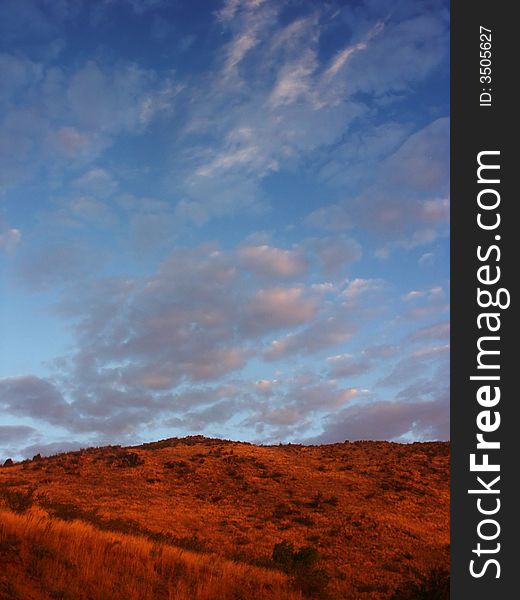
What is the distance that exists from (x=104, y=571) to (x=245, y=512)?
1902 centimetres

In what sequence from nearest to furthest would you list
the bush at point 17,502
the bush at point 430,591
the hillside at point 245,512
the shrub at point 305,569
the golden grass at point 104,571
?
the golden grass at point 104,571
the hillside at point 245,512
the bush at point 430,591
the shrub at point 305,569
the bush at point 17,502

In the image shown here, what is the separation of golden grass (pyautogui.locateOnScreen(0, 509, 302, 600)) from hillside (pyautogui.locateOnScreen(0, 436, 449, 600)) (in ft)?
0.17

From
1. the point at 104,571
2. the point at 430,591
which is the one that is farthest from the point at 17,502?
the point at 430,591

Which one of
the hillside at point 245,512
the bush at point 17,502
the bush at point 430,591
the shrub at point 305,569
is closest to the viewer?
the hillside at point 245,512

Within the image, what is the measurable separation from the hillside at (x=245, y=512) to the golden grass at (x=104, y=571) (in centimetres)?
5

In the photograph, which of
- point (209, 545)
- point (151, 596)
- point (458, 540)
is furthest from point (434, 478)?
point (151, 596)

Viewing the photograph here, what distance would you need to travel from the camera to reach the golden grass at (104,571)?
11953mm

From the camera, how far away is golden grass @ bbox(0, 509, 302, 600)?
1195 cm

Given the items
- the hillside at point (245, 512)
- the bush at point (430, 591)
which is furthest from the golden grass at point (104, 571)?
the bush at point (430, 591)

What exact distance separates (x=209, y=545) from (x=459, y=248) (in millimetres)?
17192

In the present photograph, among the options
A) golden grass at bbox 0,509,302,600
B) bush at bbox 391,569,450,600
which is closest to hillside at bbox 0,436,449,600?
golden grass at bbox 0,509,302,600

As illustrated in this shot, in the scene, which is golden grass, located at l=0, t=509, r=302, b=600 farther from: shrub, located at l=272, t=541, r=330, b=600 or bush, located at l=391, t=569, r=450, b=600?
bush, located at l=391, t=569, r=450, b=600

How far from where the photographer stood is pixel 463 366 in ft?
44.6

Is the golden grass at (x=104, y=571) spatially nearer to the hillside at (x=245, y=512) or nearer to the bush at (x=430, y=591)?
the hillside at (x=245, y=512)
